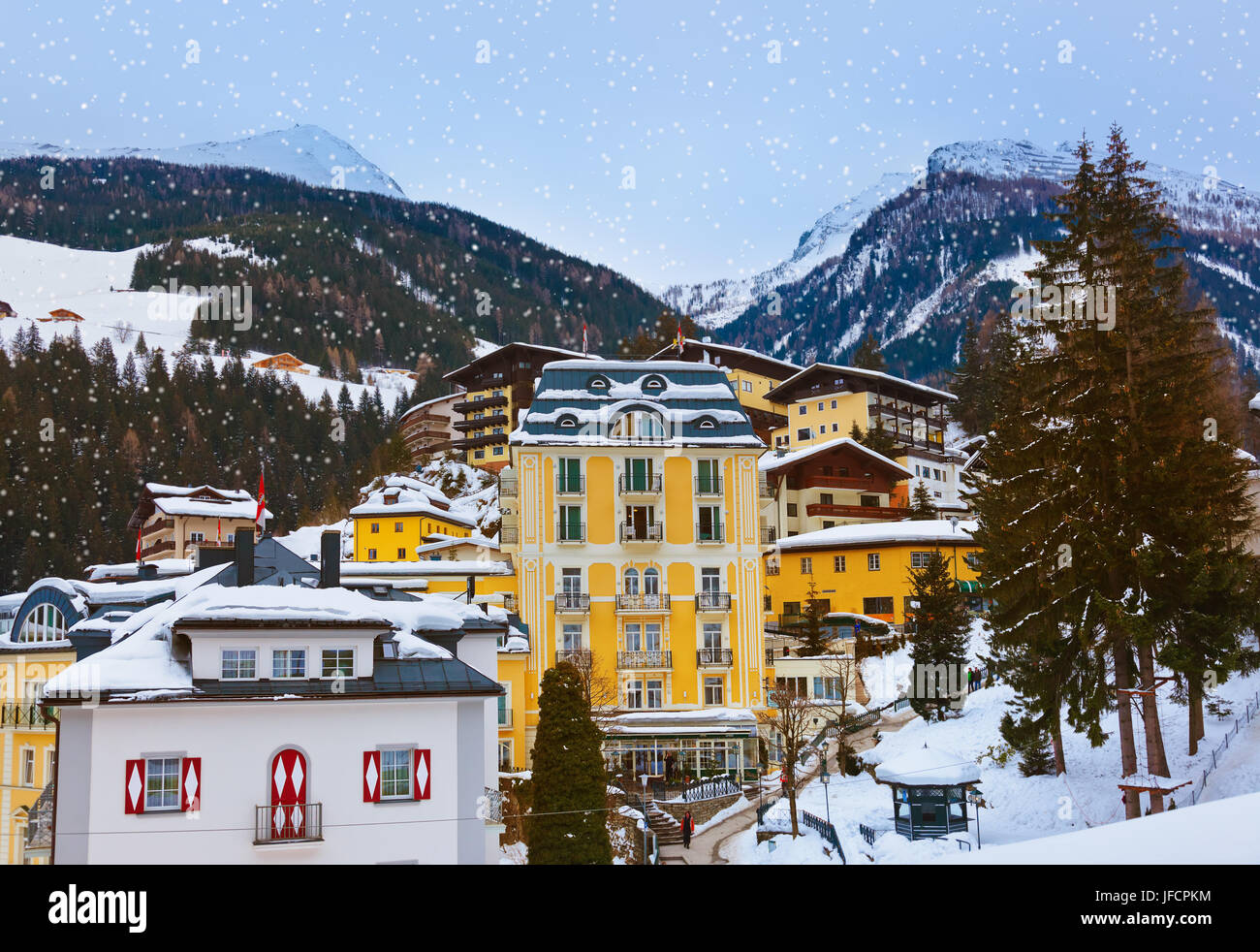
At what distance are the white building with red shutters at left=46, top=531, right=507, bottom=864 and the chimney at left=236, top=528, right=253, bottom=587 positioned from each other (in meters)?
4.97

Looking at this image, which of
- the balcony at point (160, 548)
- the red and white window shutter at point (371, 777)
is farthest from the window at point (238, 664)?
the balcony at point (160, 548)

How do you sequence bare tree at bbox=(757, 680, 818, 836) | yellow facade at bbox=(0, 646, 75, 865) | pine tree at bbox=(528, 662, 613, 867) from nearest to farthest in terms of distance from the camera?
pine tree at bbox=(528, 662, 613, 867) → bare tree at bbox=(757, 680, 818, 836) → yellow facade at bbox=(0, 646, 75, 865)

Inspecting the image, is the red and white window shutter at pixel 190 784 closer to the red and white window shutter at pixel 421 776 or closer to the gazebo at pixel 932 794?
the red and white window shutter at pixel 421 776

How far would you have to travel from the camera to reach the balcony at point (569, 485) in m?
53.3

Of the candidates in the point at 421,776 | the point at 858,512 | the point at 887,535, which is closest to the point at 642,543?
the point at 887,535

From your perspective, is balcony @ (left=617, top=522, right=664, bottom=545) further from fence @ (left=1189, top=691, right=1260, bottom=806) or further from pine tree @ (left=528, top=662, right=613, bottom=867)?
fence @ (left=1189, top=691, right=1260, bottom=806)

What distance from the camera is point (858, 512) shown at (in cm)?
8419

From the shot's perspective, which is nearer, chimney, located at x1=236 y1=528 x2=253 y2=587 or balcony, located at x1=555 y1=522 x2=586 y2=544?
→ chimney, located at x1=236 y1=528 x2=253 y2=587

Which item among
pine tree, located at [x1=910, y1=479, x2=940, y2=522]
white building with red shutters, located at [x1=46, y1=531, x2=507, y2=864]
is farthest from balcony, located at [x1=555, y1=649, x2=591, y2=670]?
pine tree, located at [x1=910, y1=479, x2=940, y2=522]

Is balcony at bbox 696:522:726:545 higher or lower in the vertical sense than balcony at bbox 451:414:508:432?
lower

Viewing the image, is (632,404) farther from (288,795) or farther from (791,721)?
(288,795)

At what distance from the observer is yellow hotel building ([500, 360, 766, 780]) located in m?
52.2

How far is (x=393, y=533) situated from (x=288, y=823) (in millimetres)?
73795
